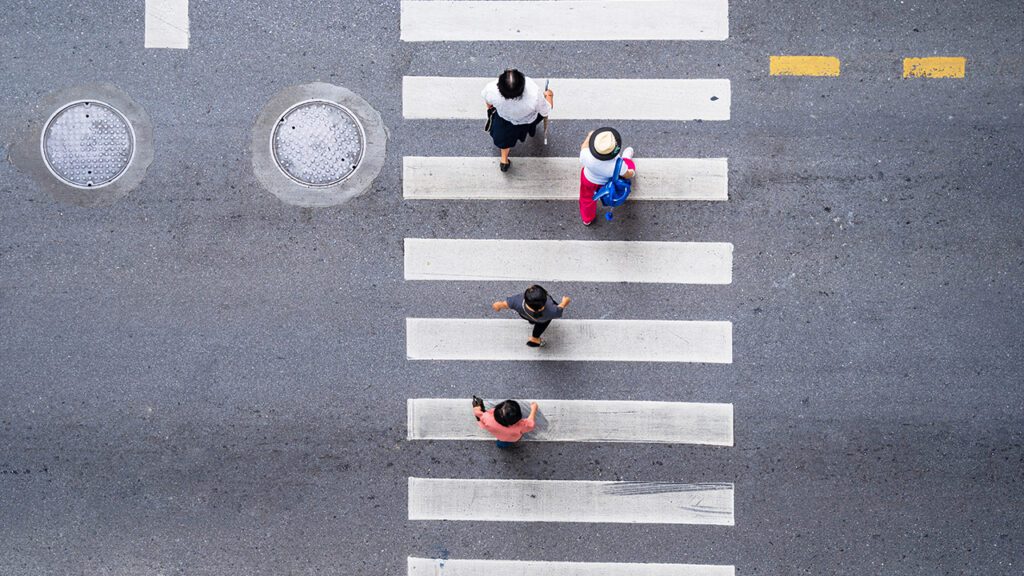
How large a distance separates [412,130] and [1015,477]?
265 inches

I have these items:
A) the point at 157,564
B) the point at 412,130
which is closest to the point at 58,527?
the point at 157,564

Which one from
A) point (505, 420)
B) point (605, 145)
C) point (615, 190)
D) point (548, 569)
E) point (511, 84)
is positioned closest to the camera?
point (511, 84)

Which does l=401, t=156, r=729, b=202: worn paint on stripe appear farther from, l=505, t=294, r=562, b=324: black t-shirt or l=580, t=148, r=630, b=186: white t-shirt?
l=505, t=294, r=562, b=324: black t-shirt

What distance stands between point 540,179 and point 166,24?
13.1 ft

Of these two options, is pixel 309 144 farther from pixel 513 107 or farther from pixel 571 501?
pixel 571 501

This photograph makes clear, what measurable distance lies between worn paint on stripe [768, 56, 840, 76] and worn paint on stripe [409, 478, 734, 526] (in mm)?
4046

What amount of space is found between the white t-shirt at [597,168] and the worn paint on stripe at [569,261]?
0.84 meters

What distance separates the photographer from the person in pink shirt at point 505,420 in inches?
221

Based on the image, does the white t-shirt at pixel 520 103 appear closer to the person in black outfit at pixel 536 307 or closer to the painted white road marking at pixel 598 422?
the person in black outfit at pixel 536 307

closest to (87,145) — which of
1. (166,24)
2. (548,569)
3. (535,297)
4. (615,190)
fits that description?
(166,24)

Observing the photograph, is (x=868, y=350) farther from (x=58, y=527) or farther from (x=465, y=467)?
(x=58, y=527)

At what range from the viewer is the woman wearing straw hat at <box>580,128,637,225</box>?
5.50 m

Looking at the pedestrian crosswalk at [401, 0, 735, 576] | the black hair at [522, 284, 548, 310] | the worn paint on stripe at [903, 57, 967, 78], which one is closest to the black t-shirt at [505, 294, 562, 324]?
the black hair at [522, 284, 548, 310]

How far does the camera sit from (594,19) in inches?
255
